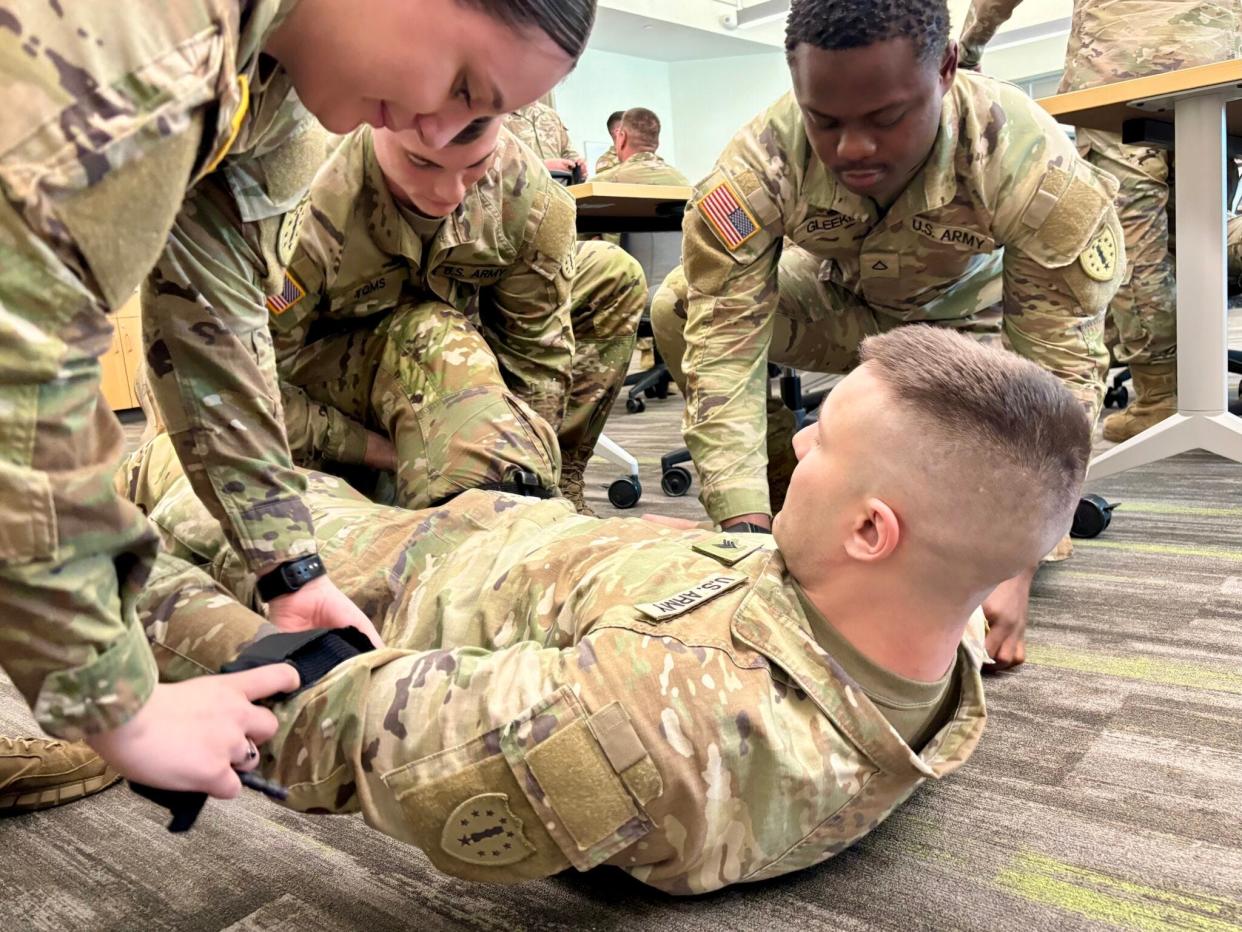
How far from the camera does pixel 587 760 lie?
0.72m

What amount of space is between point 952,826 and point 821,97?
37.8 inches

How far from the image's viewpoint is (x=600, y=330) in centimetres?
235

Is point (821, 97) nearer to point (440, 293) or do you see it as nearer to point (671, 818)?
point (440, 293)

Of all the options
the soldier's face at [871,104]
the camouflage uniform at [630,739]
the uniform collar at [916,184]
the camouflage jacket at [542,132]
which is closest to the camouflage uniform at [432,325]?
the uniform collar at [916,184]

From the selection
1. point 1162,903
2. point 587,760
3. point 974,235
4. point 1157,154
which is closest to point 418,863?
point 587,760

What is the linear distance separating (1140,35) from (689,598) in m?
2.23

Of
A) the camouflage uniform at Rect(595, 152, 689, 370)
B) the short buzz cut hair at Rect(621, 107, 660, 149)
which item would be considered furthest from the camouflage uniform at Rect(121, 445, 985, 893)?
the short buzz cut hair at Rect(621, 107, 660, 149)

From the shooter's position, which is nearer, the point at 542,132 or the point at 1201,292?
the point at 1201,292

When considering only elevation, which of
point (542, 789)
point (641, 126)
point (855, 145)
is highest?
point (641, 126)

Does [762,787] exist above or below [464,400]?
below

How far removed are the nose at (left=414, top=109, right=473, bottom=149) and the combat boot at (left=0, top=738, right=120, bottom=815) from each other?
0.73 m

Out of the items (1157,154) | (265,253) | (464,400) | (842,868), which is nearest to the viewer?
(842,868)

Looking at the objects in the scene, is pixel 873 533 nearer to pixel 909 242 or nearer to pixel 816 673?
pixel 816 673

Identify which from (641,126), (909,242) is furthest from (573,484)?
(641,126)
